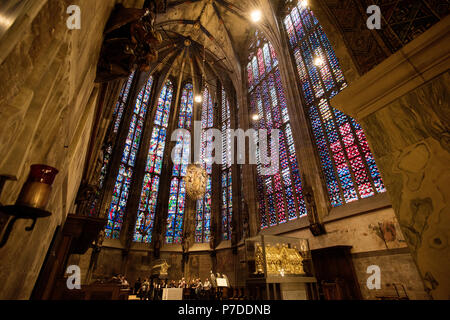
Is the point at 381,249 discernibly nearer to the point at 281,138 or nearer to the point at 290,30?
the point at 281,138

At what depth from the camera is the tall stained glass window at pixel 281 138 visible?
964 centimetres

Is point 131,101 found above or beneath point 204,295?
above

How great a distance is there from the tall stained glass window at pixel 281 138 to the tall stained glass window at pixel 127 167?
8.00 metres

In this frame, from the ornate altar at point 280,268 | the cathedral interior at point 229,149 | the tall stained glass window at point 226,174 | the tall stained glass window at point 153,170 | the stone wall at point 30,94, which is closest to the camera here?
the stone wall at point 30,94

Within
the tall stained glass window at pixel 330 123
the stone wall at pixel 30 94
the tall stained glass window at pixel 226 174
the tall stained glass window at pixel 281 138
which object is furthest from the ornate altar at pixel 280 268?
the tall stained glass window at pixel 226 174

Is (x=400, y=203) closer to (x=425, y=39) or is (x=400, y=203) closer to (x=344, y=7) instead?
(x=425, y=39)

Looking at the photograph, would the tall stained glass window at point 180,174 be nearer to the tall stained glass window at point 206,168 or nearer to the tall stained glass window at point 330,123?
the tall stained glass window at point 206,168

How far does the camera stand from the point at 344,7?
7.59ft

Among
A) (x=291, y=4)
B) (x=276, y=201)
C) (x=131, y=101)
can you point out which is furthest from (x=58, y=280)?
(x=291, y=4)

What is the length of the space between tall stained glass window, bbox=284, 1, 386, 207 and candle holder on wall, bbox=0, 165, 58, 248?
26.3ft

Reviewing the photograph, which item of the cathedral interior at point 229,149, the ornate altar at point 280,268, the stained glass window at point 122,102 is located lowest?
the ornate altar at point 280,268

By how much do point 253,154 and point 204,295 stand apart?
25.0 ft
